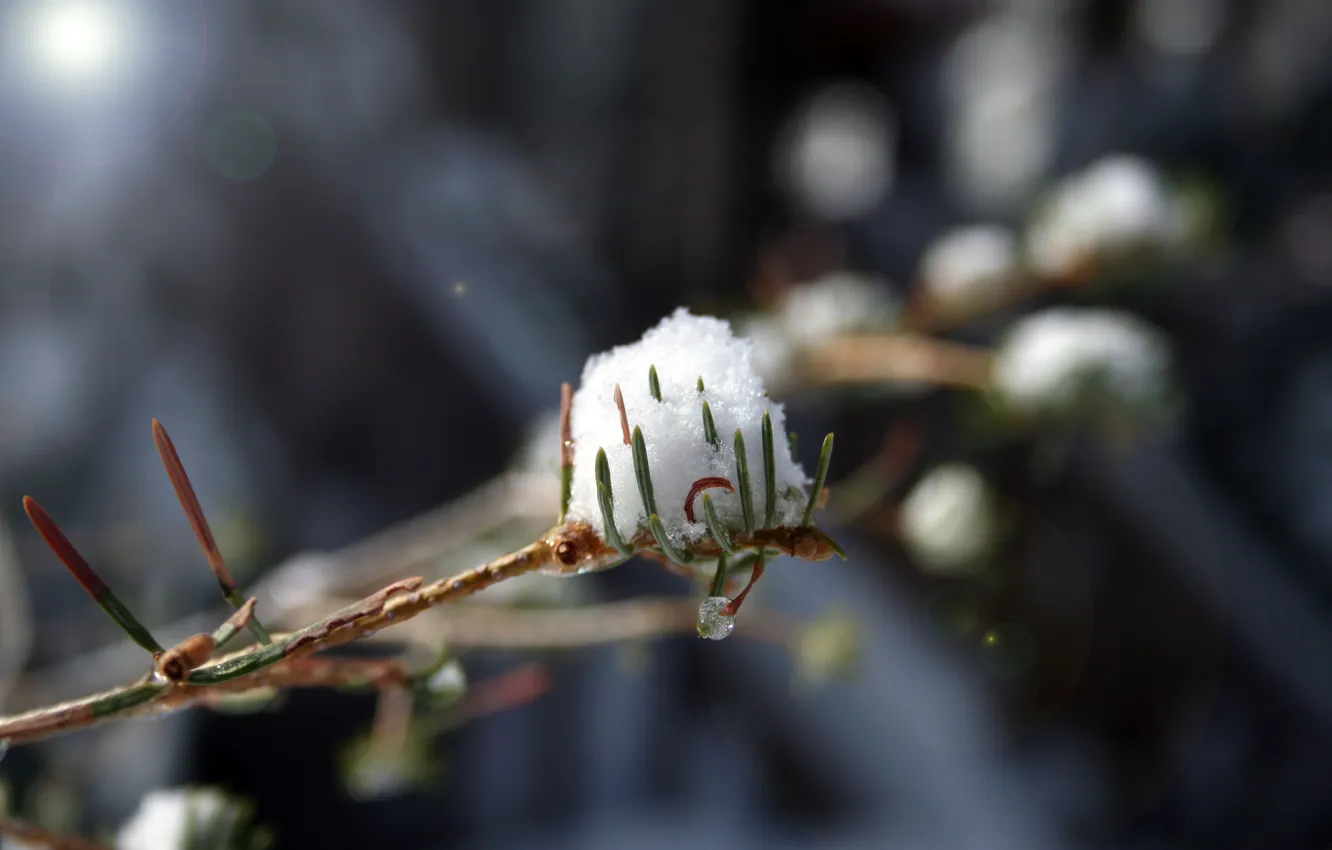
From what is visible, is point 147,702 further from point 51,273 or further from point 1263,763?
point 1263,763

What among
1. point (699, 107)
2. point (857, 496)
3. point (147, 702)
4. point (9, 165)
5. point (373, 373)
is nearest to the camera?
point (147, 702)

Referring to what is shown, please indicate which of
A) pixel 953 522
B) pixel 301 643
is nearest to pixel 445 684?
pixel 301 643

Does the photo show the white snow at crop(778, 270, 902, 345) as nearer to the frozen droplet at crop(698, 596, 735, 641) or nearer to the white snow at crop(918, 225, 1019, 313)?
the white snow at crop(918, 225, 1019, 313)

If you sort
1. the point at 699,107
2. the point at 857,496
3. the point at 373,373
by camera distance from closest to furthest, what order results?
the point at 857,496 < the point at 373,373 < the point at 699,107

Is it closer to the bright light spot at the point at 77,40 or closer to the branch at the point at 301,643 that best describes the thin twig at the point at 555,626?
the branch at the point at 301,643

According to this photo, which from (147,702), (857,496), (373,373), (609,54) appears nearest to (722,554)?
(147,702)

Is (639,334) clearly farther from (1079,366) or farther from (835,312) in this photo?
(1079,366)
